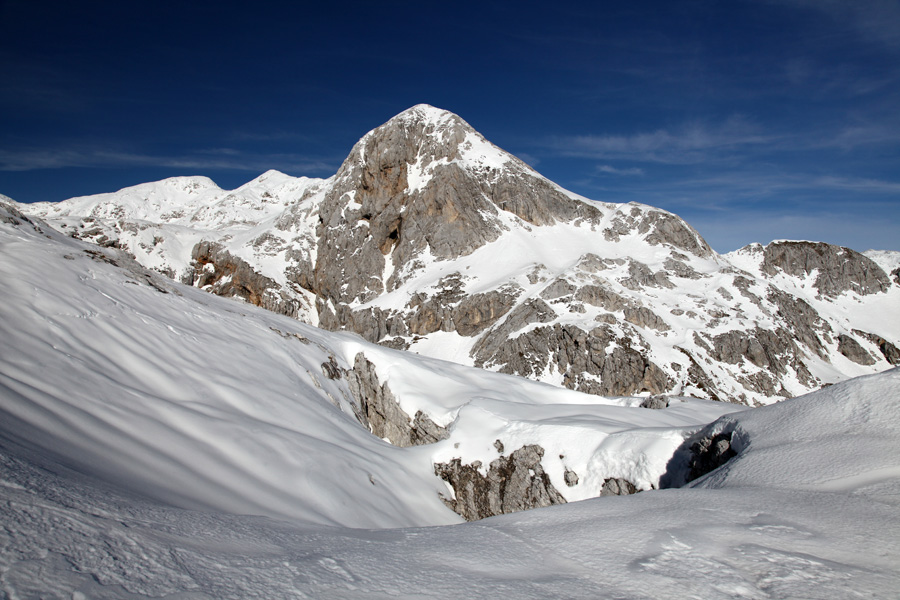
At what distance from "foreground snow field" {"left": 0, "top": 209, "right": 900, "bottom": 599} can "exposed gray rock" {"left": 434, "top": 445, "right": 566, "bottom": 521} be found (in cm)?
78

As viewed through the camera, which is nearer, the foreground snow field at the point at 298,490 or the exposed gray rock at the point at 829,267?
the foreground snow field at the point at 298,490

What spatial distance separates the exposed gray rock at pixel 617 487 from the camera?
603 inches

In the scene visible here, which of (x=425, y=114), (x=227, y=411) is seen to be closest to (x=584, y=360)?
(x=227, y=411)

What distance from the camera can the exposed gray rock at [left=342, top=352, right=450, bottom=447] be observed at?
21.3m

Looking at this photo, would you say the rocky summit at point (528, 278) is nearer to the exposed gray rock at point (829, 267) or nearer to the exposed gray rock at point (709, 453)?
the exposed gray rock at point (829, 267)

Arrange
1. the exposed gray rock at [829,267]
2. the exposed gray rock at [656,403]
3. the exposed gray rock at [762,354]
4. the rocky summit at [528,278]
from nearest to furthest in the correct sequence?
1. the exposed gray rock at [656,403]
2. the rocky summit at [528,278]
3. the exposed gray rock at [762,354]
4. the exposed gray rock at [829,267]

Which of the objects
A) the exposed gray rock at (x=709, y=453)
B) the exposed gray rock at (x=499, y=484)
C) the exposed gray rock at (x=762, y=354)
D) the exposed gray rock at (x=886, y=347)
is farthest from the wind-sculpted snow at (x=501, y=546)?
the exposed gray rock at (x=886, y=347)

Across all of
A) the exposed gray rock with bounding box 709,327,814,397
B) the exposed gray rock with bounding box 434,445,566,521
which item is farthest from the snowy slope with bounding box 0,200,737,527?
the exposed gray rock with bounding box 709,327,814,397

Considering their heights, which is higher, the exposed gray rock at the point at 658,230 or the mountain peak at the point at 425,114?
the mountain peak at the point at 425,114

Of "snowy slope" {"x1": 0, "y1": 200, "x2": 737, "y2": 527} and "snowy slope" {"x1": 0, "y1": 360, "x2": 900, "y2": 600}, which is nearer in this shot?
"snowy slope" {"x1": 0, "y1": 360, "x2": 900, "y2": 600}

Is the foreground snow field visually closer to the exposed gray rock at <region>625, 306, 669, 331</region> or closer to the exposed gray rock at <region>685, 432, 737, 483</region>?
the exposed gray rock at <region>685, 432, 737, 483</region>

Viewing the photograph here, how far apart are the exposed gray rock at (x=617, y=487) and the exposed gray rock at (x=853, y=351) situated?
6483cm

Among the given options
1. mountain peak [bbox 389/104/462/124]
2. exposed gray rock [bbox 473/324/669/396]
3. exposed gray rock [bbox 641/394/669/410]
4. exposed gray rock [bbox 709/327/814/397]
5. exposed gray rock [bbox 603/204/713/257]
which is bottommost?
exposed gray rock [bbox 641/394/669/410]

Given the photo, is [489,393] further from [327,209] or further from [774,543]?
[327,209]
